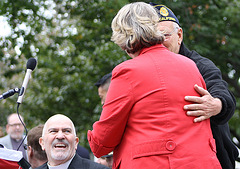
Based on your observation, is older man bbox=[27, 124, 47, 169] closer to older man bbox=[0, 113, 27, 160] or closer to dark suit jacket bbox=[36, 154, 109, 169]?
dark suit jacket bbox=[36, 154, 109, 169]

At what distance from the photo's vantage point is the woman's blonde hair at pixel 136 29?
2.62 metres

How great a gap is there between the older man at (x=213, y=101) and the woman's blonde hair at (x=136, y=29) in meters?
0.46

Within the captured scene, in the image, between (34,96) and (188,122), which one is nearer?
(188,122)

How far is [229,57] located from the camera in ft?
38.4

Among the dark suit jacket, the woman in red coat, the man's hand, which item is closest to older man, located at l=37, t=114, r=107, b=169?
the dark suit jacket

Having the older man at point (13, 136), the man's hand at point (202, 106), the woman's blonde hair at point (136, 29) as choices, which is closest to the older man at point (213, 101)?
the man's hand at point (202, 106)

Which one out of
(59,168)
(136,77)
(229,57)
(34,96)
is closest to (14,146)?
(59,168)

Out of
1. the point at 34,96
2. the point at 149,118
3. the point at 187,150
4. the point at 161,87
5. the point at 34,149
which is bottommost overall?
the point at 34,96

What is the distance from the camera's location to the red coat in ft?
7.77

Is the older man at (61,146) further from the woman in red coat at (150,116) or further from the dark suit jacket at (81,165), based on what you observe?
the woman in red coat at (150,116)

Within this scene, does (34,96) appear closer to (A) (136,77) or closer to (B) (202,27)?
(B) (202,27)

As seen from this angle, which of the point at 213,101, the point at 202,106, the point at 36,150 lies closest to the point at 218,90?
the point at 213,101

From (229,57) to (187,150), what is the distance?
985cm

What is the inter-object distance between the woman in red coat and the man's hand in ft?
0.13
